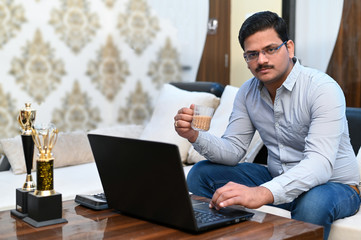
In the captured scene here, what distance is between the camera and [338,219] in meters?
1.75

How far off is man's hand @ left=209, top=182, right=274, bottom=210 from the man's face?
1.77 ft

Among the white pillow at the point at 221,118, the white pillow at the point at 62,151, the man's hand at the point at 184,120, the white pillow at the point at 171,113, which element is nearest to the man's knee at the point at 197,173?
the man's hand at the point at 184,120

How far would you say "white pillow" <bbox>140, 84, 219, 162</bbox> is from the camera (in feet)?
9.89

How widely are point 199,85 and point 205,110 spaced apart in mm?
1651

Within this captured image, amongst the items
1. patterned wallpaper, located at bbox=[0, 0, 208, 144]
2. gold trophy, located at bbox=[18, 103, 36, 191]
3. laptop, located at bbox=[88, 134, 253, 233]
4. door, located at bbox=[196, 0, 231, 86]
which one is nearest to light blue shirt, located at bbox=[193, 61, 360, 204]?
laptop, located at bbox=[88, 134, 253, 233]

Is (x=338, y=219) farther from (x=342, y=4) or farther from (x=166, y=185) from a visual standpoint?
(x=342, y=4)

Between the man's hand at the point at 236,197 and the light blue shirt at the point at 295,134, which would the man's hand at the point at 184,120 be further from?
the man's hand at the point at 236,197

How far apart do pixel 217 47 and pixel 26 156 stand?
9.01ft

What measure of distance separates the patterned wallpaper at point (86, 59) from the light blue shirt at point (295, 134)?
6.09ft

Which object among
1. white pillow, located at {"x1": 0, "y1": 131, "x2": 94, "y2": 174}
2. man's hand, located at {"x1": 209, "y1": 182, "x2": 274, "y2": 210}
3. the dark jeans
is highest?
man's hand, located at {"x1": 209, "y1": 182, "x2": 274, "y2": 210}

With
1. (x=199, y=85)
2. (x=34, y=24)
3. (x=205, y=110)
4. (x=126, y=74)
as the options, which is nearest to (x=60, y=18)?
(x=34, y=24)

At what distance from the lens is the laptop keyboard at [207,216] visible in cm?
134

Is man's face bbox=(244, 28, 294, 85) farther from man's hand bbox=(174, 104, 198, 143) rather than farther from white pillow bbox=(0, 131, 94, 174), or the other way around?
white pillow bbox=(0, 131, 94, 174)

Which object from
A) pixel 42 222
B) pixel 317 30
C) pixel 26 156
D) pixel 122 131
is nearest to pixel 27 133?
pixel 26 156
